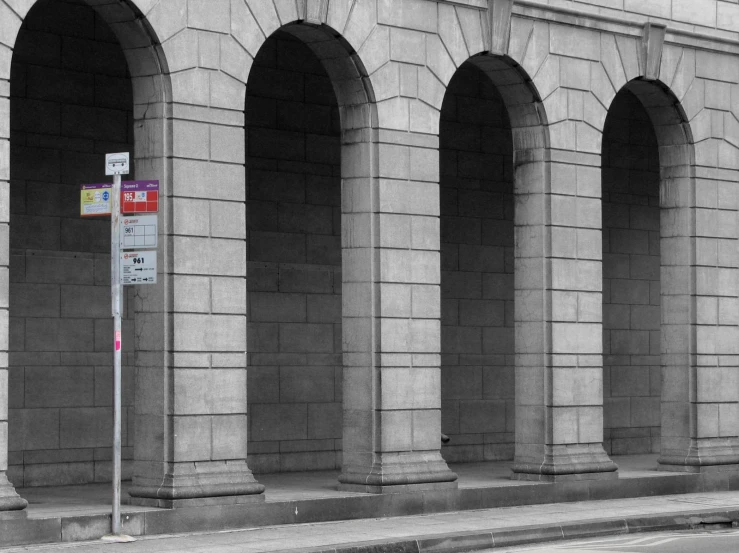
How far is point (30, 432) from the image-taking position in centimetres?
2248

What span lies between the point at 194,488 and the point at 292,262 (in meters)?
6.86

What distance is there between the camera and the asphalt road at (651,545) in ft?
63.0

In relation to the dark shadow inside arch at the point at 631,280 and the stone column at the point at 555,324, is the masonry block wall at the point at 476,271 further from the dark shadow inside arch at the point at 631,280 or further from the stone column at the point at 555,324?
the stone column at the point at 555,324

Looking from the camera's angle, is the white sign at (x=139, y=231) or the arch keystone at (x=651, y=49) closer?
the white sign at (x=139, y=231)

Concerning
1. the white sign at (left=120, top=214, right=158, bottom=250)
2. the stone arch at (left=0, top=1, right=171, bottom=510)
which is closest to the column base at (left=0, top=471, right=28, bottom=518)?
the stone arch at (left=0, top=1, right=171, bottom=510)

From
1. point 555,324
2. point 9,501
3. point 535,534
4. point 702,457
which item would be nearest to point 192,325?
point 9,501

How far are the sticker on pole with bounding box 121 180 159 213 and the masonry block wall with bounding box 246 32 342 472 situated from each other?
697 centimetres

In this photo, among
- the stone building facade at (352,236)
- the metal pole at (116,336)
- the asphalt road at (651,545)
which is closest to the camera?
the metal pole at (116,336)

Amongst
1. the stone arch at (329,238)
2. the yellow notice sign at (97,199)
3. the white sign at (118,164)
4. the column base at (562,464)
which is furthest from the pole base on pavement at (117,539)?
the column base at (562,464)

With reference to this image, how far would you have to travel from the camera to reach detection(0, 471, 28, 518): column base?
→ 17.9 metres

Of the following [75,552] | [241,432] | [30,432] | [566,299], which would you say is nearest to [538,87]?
[566,299]

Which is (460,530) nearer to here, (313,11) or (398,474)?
(398,474)

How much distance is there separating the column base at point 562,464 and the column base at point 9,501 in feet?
28.5

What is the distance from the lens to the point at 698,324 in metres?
26.1
